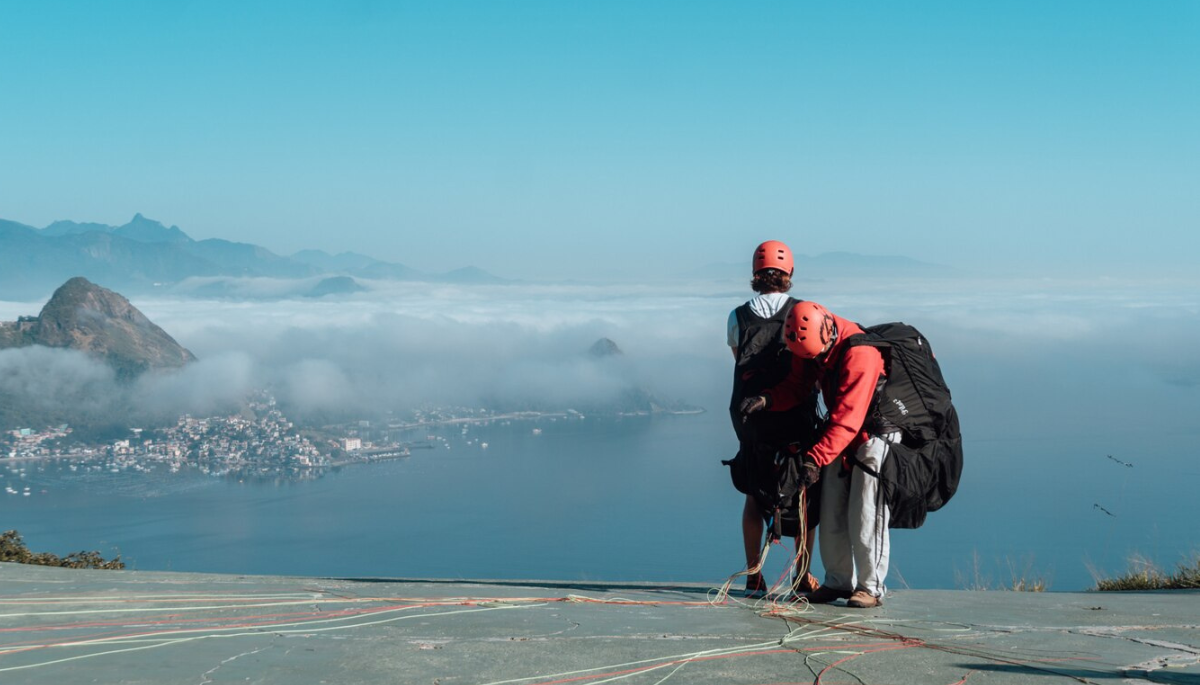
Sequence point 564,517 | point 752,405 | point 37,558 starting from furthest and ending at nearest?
point 564,517 < point 37,558 < point 752,405

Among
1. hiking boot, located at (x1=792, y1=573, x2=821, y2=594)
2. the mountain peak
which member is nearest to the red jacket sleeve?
hiking boot, located at (x1=792, y1=573, x2=821, y2=594)

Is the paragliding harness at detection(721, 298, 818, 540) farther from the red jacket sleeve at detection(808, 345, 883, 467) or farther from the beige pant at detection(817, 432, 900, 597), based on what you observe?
the red jacket sleeve at detection(808, 345, 883, 467)

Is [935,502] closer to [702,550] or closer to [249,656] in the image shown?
[249,656]

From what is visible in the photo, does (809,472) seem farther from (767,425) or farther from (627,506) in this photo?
(627,506)

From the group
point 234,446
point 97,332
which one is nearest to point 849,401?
point 234,446

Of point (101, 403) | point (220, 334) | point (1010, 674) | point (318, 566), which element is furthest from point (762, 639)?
point (220, 334)
